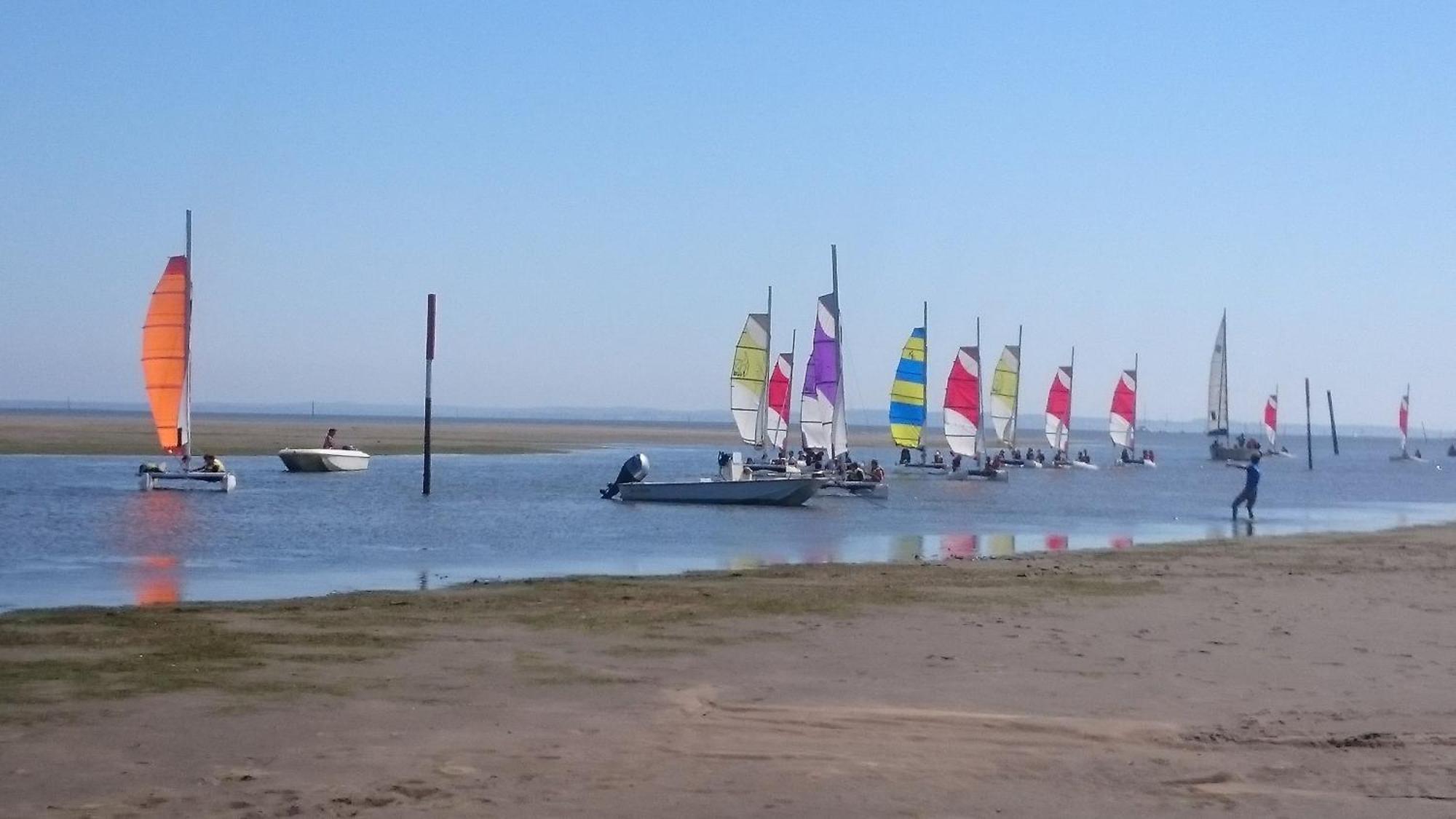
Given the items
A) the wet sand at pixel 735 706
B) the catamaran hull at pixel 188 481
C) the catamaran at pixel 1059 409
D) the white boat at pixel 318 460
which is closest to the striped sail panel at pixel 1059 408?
the catamaran at pixel 1059 409

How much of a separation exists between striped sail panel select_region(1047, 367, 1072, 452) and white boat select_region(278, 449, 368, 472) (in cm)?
3822

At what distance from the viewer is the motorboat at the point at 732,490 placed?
3947 centimetres

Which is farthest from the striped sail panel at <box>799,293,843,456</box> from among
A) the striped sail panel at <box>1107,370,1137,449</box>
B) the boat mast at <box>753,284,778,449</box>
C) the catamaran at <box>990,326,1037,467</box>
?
the striped sail panel at <box>1107,370,1137,449</box>

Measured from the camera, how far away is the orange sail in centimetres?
4075

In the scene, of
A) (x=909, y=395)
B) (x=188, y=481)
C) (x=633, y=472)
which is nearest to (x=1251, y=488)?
(x=633, y=472)

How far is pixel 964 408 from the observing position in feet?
212

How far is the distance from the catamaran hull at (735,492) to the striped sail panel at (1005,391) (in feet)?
110

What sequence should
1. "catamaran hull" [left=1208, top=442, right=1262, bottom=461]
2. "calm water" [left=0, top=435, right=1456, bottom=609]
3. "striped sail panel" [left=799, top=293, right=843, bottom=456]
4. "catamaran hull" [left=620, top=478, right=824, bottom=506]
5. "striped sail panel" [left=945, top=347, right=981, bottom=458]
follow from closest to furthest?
"calm water" [left=0, top=435, right=1456, bottom=609], "catamaran hull" [left=620, top=478, right=824, bottom=506], "striped sail panel" [left=799, top=293, right=843, bottom=456], "striped sail panel" [left=945, top=347, right=981, bottom=458], "catamaran hull" [left=1208, top=442, right=1262, bottom=461]

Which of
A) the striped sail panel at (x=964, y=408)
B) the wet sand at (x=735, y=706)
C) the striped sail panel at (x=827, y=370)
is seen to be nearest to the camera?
the wet sand at (x=735, y=706)

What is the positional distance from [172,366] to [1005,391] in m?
42.3

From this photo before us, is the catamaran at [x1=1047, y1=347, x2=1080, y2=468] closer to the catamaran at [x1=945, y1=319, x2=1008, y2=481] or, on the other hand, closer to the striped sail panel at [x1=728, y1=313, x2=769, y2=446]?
the catamaran at [x1=945, y1=319, x2=1008, y2=481]

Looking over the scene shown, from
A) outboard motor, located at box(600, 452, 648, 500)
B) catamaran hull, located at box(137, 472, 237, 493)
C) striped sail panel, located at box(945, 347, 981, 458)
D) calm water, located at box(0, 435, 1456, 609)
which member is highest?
striped sail panel, located at box(945, 347, 981, 458)

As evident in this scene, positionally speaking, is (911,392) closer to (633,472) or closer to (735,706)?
(633,472)

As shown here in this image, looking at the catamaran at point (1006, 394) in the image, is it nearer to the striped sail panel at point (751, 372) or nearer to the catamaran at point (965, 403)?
the catamaran at point (965, 403)
